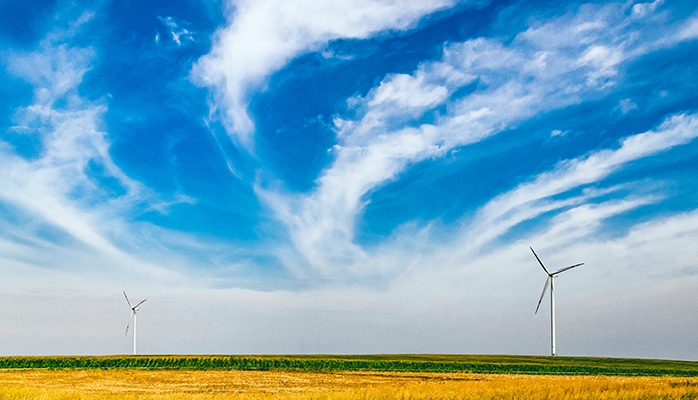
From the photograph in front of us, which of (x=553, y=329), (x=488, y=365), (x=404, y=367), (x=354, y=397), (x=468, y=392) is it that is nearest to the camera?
(x=354, y=397)

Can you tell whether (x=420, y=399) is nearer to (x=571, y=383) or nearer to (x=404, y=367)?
Result: (x=571, y=383)

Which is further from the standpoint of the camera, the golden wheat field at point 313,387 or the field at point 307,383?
the field at point 307,383

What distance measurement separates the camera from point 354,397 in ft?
96.7

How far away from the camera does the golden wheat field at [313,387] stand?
31375mm

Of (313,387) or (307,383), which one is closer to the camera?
(313,387)

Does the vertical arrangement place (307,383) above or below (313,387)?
above

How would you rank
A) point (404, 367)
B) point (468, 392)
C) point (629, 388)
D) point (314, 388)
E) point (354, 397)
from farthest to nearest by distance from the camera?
point (404, 367), point (314, 388), point (629, 388), point (468, 392), point (354, 397)

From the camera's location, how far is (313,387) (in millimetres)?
49156

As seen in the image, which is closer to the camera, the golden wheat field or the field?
the golden wheat field

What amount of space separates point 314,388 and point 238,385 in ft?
20.6

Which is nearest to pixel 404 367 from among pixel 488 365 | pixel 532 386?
pixel 488 365

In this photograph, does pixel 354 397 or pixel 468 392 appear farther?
pixel 468 392

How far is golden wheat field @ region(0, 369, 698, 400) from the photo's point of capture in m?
31.4

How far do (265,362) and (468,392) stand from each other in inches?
2143
